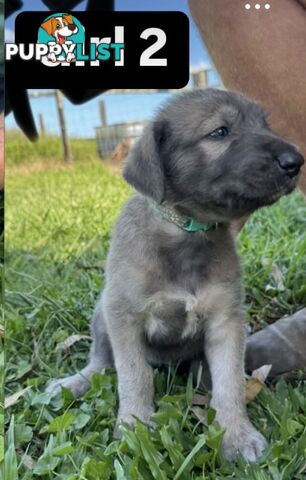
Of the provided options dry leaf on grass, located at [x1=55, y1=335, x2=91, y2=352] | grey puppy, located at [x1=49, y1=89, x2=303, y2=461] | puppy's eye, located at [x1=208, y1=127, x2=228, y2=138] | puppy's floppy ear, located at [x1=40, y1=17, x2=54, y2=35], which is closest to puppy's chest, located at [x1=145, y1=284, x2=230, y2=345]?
grey puppy, located at [x1=49, y1=89, x2=303, y2=461]

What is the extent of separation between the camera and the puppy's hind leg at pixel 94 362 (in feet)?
6.73

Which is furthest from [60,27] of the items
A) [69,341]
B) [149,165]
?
[69,341]

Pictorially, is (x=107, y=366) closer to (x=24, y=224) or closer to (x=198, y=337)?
(x=198, y=337)

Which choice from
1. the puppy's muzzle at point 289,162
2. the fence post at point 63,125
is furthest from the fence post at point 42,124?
the puppy's muzzle at point 289,162

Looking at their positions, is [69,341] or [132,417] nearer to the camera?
[132,417]

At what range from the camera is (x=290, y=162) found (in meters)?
1.64

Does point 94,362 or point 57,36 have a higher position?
point 57,36

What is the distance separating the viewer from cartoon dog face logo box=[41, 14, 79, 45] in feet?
5.76

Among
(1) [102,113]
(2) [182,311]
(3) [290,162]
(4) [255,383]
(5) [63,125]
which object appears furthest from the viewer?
(5) [63,125]

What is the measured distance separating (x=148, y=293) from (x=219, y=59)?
761 millimetres

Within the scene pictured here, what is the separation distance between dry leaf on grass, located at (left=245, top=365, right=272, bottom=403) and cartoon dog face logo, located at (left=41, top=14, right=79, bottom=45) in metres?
1.03

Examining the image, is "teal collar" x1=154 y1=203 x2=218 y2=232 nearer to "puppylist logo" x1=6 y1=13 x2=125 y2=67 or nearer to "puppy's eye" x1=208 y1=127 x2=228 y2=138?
"puppy's eye" x1=208 y1=127 x2=228 y2=138

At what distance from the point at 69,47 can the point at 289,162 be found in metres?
0.61

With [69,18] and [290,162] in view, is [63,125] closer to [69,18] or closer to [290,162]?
[69,18]
